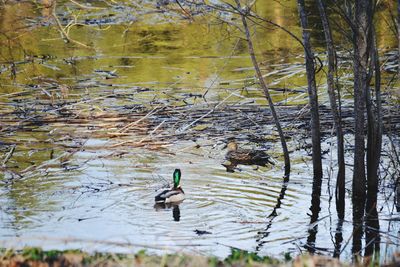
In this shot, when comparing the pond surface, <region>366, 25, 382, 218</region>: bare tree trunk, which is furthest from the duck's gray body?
<region>366, 25, 382, 218</region>: bare tree trunk

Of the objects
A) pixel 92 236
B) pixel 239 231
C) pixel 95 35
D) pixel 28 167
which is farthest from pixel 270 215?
pixel 95 35

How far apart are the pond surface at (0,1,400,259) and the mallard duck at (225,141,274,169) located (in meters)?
0.16

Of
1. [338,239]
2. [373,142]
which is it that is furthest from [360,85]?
[338,239]

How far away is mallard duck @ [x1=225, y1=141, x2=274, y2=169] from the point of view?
15508mm

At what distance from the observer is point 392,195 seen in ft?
44.0

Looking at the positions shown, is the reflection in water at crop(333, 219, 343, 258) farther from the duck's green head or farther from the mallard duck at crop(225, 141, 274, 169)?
the mallard duck at crop(225, 141, 274, 169)

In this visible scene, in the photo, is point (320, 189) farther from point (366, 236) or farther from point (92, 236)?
point (92, 236)

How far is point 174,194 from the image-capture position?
13141 mm

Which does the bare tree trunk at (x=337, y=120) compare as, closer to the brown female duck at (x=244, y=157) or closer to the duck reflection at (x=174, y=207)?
the duck reflection at (x=174, y=207)

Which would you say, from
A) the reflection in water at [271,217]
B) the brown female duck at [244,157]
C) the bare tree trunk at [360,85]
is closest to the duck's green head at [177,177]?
the reflection in water at [271,217]

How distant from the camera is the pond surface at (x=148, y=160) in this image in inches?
465

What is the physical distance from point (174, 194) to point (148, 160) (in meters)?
2.63

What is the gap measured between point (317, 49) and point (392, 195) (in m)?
12.0

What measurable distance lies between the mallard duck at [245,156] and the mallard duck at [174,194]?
1817 millimetres
